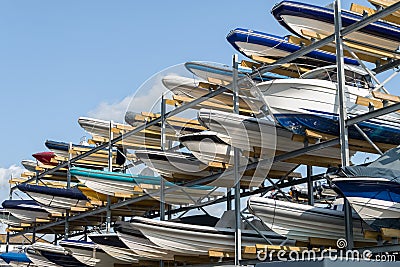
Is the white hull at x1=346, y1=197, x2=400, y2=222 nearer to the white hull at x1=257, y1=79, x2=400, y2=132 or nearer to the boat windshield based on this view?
the white hull at x1=257, y1=79, x2=400, y2=132

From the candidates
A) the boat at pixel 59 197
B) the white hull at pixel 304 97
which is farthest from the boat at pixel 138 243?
the boat at pixel 59 197

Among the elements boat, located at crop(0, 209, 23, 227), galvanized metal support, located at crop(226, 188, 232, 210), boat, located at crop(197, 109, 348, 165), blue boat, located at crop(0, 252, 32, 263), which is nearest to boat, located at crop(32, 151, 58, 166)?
boat, located at crop(0, 209, 23, 227)

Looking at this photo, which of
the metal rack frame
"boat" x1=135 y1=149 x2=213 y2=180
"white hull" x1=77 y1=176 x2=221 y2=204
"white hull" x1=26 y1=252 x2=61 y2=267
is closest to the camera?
the metal rack frame

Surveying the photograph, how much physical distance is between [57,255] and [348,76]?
8.92 meters

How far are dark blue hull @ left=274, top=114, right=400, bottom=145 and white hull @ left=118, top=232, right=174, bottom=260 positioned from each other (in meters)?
3.05

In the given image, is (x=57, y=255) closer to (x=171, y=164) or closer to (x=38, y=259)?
(x=38, y=259)

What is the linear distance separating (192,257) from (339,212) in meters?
2.81

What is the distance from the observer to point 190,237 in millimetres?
9586

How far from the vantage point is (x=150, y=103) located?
11.2 m

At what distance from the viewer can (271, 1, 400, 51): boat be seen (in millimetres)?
9305

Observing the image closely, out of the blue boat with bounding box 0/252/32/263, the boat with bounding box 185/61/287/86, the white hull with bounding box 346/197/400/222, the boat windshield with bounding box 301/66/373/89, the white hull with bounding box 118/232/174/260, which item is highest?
the boat with bounding box 185/61/287/86

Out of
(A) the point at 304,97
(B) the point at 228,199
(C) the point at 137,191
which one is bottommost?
(B) the point at 228,199

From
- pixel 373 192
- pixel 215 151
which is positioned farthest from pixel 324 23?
pixel 373 192

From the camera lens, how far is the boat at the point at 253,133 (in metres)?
9.09
